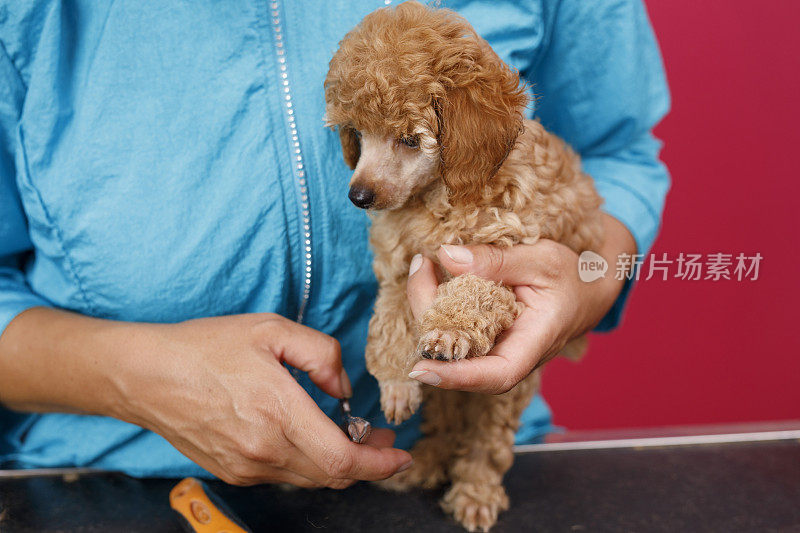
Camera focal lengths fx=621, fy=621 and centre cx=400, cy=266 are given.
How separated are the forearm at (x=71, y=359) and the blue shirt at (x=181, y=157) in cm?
3

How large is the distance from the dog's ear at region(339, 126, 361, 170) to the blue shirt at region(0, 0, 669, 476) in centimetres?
5

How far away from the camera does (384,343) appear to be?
0.65 m

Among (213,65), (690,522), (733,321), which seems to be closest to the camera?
(213,65)

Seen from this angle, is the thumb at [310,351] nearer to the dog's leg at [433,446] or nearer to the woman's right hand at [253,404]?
the woman's right hand at [253,404]

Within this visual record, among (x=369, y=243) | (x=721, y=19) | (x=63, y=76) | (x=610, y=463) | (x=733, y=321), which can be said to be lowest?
(x=610, y=463)

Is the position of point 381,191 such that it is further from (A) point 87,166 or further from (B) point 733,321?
(B) point 733,321

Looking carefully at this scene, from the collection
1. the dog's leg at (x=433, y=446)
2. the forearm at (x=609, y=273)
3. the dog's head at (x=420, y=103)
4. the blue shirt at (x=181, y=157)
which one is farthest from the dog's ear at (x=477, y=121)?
the dog's leg at (x=433, y=446)

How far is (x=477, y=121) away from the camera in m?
0.51

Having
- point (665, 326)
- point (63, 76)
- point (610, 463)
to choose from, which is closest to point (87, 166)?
point (63, 76)

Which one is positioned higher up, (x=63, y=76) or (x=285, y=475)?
(x=63, y=76)

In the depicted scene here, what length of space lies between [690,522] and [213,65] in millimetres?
721

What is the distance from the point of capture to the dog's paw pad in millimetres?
497

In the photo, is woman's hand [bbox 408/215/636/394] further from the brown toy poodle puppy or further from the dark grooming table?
the dark grooming table

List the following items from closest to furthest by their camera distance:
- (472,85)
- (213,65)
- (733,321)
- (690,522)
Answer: (472,85), (213,65), (690,522), (733,321)
